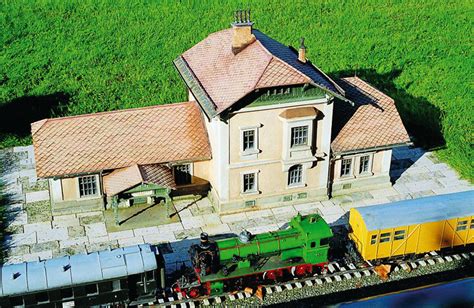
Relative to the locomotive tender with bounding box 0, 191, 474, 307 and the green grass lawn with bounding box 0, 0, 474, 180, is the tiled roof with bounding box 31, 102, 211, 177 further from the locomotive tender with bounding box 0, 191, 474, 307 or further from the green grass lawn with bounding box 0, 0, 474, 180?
the green grass lawn with bounding box 0, 0, 474, 180

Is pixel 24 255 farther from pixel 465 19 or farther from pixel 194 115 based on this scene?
pixel 465 19

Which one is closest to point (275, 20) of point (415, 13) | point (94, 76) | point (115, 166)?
point (415, 13)

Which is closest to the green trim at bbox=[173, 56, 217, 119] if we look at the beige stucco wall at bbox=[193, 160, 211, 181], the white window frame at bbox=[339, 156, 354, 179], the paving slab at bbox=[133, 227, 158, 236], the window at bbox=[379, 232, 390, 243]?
the beige stucco wall at bbox=[193, 160, 211, 181]

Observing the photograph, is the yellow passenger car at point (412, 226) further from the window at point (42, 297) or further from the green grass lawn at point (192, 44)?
the window at point (42, 297)

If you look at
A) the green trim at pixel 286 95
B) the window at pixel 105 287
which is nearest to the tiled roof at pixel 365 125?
the green trim at pixel 286 95

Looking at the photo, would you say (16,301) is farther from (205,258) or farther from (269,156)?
(269,156)
